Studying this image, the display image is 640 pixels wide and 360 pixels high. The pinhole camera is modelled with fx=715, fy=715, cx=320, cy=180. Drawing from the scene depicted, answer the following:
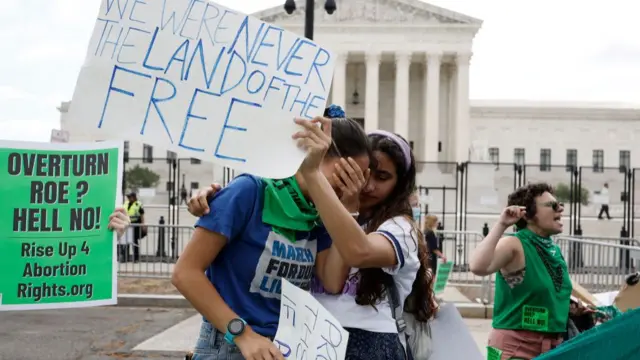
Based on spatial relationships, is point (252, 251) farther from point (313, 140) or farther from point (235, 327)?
point (313, 140)

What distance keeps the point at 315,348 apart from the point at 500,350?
6.41 feet

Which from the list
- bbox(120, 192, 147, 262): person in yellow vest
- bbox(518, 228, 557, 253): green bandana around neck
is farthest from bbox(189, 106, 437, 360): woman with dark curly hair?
bbox(120, 192, 147, 262): person in yellow vest

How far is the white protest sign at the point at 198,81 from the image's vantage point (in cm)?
209

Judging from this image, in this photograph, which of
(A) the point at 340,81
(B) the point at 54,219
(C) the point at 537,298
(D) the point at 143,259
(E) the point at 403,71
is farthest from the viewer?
(E) the point at 403,71

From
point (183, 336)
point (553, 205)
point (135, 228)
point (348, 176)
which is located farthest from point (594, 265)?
point (348, 176)

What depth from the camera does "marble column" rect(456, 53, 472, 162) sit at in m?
57.2

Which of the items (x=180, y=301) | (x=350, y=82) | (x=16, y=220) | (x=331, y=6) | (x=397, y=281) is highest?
(x=350, y=82)

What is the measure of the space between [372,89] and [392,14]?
6190mm

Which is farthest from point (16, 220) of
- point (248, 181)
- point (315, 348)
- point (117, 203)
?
point (315, 348)

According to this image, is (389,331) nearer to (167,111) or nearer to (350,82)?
(167,111)

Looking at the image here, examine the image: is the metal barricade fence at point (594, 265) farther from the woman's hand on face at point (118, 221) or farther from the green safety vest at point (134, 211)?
the green safety vest at point (134, 211)

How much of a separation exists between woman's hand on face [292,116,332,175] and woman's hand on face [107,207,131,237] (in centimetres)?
93

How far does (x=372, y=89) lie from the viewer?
57875 mm

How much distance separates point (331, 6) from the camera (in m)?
13.7
